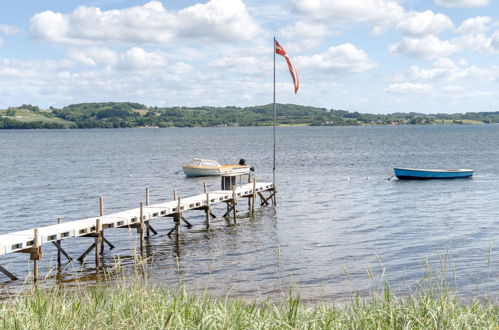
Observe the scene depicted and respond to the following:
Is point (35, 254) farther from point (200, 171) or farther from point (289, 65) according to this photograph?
point (200, 171)

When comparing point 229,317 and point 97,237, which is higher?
point 229,317

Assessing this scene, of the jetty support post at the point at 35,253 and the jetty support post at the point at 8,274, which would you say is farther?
the jetty support post at the point at 8,274

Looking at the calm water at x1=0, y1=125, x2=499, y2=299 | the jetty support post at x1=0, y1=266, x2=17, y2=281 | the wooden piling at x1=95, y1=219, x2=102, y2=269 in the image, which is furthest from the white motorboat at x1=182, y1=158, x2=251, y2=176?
the jetty support post at x1=0, y1=266, x2=17, y2=281

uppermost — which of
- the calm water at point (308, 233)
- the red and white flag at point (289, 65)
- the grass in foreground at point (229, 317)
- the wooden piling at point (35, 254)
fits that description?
the red and white flag at point (289, 65)

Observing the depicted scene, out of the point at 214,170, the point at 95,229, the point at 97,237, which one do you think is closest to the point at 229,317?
the point at 97,237

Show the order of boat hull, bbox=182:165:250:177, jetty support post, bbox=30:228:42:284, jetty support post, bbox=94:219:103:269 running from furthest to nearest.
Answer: boat hull, bbox=182:165:250:177 → jetty support post, bbox=94:219:103:269 → jetty support post, bbox=30:228:42:284

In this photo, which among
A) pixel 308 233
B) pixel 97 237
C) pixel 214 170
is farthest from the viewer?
pixel 214 170

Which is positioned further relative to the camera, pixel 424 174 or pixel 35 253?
pixel 424 174

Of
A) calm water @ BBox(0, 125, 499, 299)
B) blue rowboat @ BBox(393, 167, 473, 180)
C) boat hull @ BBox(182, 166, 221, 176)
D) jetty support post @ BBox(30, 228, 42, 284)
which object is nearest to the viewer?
jetty support post @ BBox(30, 228, 42, 284)

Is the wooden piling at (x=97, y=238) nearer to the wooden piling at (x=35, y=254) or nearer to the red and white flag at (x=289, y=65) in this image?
the wooden piling at (x=35, y=254)

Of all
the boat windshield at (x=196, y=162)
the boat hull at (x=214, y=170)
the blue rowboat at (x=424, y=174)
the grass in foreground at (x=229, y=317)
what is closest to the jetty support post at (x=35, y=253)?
the grass in foreground at (x=229, y=317)

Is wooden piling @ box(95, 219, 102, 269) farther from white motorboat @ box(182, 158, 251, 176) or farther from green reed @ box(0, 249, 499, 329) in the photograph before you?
white motorboat @ box(182, 158, 251, 176)

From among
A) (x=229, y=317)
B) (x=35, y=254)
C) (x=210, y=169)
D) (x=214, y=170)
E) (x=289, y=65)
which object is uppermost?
(x=289, y=65)

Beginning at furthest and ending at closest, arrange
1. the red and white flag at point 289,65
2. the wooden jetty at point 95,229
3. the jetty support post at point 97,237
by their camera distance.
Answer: the red and white flag at point 289,65 < the jetty support post at point 97,237 < the wooden jetty at point 95,229
